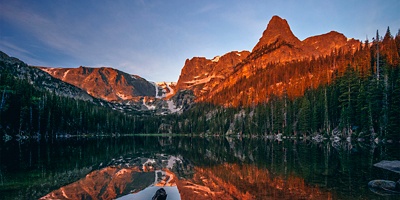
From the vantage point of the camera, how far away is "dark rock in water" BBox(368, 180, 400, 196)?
14281 mm

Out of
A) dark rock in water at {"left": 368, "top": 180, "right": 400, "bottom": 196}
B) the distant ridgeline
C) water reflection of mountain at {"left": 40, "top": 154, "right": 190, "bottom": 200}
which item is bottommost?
water reflection of mountain at {"left": 40, "top": 154, "right": 190, "bottom": 200}

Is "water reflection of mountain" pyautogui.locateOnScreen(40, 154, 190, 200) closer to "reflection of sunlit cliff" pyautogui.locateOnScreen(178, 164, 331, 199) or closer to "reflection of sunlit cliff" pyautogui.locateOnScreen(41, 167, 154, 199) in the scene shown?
"reflection of sunlit cliff" pyautogui.locateOnScreen(41, 167, 154, 199)

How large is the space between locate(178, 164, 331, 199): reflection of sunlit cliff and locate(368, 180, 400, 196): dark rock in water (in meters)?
3.01

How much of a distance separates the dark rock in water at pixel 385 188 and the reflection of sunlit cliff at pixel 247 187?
3013 mm

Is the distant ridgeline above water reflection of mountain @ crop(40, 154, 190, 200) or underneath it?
above

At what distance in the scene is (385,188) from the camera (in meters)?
14.9

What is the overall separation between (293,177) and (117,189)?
12747 mm

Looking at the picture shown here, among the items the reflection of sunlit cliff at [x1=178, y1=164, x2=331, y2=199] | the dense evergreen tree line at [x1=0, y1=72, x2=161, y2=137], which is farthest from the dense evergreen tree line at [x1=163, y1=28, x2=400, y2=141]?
the dense evergreen tree line at [x1=0, y1=72, x2=161, y2=137]

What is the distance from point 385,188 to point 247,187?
308 inches

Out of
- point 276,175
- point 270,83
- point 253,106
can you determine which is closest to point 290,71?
point 270,83

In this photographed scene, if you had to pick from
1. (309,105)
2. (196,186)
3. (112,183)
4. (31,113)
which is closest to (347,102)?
(309,105)

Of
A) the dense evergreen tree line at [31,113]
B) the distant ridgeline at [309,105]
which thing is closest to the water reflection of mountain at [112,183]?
the distant ridgeline at [309,105]

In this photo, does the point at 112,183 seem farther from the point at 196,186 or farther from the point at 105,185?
the point at 196,186

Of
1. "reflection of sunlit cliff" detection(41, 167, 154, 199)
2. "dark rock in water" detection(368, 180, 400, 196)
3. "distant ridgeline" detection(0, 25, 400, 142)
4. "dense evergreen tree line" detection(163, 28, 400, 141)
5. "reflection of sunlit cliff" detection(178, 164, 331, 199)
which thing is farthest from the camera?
"distant ridgeline" detection(0, 25, 400, 142)
